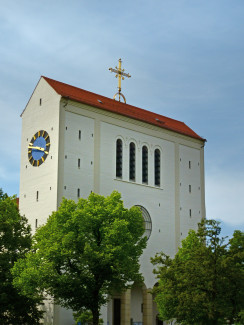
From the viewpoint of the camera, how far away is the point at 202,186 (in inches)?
2689

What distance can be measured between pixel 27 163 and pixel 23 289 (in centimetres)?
2057

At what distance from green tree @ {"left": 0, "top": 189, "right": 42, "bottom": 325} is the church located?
19.0 ft

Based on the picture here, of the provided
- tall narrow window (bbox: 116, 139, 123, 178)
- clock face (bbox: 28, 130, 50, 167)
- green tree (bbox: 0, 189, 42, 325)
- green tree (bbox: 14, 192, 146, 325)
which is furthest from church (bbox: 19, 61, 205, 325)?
green tree (bbox: 14, 192, 146, 325)

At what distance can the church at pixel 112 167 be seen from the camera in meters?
54.1

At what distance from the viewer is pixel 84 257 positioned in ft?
124

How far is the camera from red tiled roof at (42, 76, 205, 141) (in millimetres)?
57344

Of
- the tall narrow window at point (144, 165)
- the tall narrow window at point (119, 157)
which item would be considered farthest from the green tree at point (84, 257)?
the tall narrow window at point (144, 165)

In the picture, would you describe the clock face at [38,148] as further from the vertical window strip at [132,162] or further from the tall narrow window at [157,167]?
the tall narrow window at [157,167]

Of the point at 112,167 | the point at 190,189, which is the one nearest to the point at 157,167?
the point at 190,189

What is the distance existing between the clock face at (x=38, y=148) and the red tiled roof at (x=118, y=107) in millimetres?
4530

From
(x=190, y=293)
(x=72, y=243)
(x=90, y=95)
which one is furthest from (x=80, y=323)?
(x=90, y=95)

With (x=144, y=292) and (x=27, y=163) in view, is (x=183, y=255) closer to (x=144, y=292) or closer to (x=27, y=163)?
(x=144, y=292)

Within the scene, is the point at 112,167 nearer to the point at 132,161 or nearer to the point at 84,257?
the point at 132,161

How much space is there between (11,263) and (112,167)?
56.3ft
